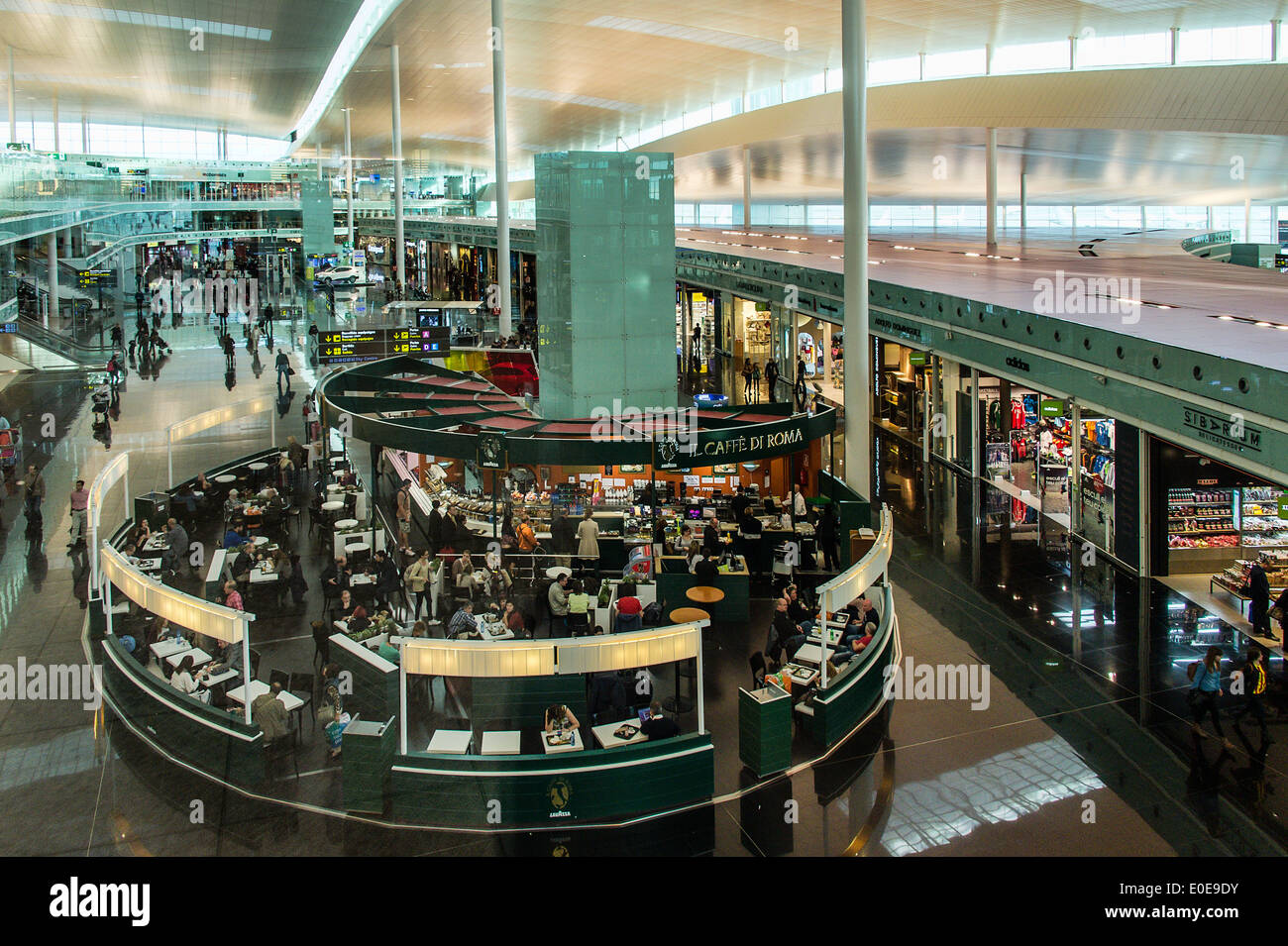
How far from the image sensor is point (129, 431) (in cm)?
2450

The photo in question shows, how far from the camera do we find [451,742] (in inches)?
360

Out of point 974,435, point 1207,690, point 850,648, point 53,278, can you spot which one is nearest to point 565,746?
point 850,648

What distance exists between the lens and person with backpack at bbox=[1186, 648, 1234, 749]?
31.0 feet

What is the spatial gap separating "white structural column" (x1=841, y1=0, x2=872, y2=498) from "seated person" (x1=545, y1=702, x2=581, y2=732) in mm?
8245

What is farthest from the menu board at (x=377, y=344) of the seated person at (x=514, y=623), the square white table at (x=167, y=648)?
the seated person at (x=514, y=623)

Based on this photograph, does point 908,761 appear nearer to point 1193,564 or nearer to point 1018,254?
point 1193,564

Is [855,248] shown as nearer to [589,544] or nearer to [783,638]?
[589,544]

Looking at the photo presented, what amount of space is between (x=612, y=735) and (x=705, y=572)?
176 inches

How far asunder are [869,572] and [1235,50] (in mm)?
21138

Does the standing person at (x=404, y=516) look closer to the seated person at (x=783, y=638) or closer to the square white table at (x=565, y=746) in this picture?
the seated person at (x=783, y=638)

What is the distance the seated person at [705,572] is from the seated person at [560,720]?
4237 millimetres

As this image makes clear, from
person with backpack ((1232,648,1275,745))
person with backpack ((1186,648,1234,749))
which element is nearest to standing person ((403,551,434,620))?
person with backpack ((1186,648,1234,749))

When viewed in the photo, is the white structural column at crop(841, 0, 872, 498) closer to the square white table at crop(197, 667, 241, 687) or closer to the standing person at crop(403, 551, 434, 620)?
the standing person at crop(403, 551, 434, 620)

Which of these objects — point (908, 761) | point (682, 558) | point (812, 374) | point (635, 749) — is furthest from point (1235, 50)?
point (635, 749)
